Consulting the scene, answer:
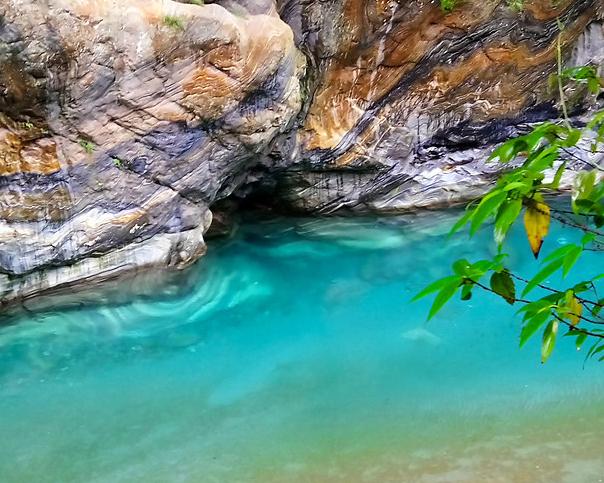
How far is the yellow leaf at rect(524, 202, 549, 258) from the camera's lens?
963mm

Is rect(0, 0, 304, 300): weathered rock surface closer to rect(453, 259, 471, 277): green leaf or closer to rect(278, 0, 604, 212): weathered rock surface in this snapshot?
rect(278, 0, 604, 212): weathered rock surface

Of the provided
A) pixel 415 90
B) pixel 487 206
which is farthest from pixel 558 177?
pixel 415 90

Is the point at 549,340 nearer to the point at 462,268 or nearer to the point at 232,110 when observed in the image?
the point at 462,268

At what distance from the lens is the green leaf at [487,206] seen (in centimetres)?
87

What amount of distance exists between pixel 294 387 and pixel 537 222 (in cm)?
317

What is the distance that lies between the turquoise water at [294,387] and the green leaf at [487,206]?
8.31 ft

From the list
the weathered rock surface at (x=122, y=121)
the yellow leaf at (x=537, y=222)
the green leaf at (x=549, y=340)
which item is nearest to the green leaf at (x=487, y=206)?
the yellow leaf at (x=537, y=222)

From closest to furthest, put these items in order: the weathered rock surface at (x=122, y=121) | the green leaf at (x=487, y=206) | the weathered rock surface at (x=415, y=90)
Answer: the green leaf at (x=487, y=206) < the weathered rock surface at (x=122, y=121) < the weathered rock surface at (x=415, y=90)

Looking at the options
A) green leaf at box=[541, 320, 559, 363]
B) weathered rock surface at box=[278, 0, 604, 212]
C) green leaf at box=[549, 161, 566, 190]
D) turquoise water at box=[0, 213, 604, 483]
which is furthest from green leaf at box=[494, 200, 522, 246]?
weathered rock surface at box=[278, 0, 604, 212]

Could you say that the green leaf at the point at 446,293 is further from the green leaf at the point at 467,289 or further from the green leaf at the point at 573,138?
the green leaf at the point at 573,138

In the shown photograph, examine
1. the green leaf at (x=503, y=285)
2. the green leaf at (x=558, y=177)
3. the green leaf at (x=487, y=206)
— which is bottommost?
the green leaf at (x=503, y=285)

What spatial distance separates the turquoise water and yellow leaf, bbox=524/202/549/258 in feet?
7.95

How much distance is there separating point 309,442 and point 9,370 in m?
2.36

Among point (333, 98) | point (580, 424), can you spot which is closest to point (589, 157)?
point (333, 98)
